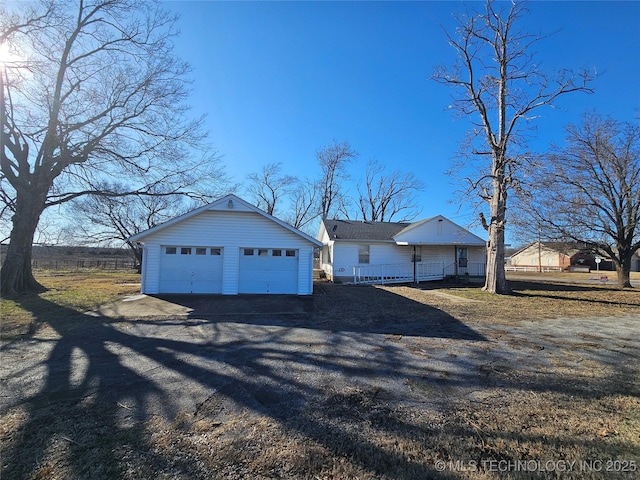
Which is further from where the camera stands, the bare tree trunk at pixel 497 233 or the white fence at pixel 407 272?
the white fence at pixel 407 272

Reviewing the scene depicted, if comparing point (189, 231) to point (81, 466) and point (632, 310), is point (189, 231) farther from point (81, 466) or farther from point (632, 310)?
point (632, 310)

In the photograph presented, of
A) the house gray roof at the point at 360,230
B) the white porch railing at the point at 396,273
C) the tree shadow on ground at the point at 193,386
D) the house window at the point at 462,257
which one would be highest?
the house gray roof at the point at 360,230

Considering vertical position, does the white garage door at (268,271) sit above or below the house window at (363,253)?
below

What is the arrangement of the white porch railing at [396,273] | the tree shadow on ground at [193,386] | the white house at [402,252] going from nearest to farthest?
the tree shadow on ground at [193,386] < the white porch railing at [396,273] < the white house at [402,252]

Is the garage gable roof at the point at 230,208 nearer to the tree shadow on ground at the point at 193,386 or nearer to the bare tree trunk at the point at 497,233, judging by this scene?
the tree shadow on ground at the point at 193,386

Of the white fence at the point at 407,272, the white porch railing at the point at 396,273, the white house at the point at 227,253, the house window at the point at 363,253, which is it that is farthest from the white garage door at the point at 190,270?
the house window at the point at 363,253

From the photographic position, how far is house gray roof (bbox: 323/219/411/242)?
20.6 metres

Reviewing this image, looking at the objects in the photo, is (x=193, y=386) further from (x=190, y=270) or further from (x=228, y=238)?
(x=190, y=270)

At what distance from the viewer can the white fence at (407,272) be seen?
781 inches

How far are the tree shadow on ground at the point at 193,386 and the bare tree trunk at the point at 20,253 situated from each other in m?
7.65

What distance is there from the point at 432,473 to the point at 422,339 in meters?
4.34

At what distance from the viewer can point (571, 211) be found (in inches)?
728

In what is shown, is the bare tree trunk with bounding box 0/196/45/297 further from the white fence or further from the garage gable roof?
the white fence

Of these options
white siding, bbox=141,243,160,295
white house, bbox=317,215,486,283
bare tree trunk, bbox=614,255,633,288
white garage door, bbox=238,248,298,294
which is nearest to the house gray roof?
white house, bbox=317,215,486,283
